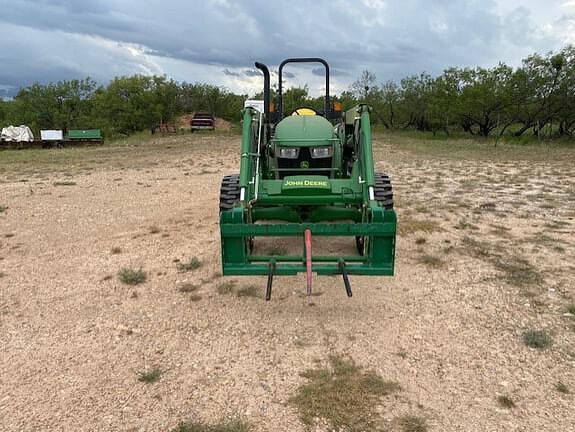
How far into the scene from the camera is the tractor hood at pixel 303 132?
5.00 m

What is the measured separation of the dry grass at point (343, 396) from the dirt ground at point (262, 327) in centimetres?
7

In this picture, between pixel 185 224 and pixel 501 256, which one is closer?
pixel 501 256

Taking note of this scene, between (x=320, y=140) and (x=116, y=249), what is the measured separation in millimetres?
2806

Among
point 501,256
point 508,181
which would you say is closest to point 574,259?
point 501,256

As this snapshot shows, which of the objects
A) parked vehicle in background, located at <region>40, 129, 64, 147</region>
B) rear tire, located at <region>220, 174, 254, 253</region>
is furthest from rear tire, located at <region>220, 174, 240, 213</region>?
parked vehicle in background, located at <region>40, 129, 64, 147</region>

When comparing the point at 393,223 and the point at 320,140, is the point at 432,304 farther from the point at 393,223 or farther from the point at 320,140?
the point at 320,140

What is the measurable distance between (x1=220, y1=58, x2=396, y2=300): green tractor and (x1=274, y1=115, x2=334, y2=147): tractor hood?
0.04 ft

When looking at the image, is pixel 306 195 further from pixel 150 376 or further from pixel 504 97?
pixel 504 97

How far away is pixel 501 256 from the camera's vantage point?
5.21 meters

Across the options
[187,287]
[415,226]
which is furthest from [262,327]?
[415,226]

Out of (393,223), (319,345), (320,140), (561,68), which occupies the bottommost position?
(319,345)

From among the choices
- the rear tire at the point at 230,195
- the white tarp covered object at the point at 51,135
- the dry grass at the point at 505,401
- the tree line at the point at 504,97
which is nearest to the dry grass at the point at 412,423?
the dry grass at the point at 505,401

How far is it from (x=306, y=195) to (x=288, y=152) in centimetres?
88

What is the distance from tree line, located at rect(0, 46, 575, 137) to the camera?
79.7ft
